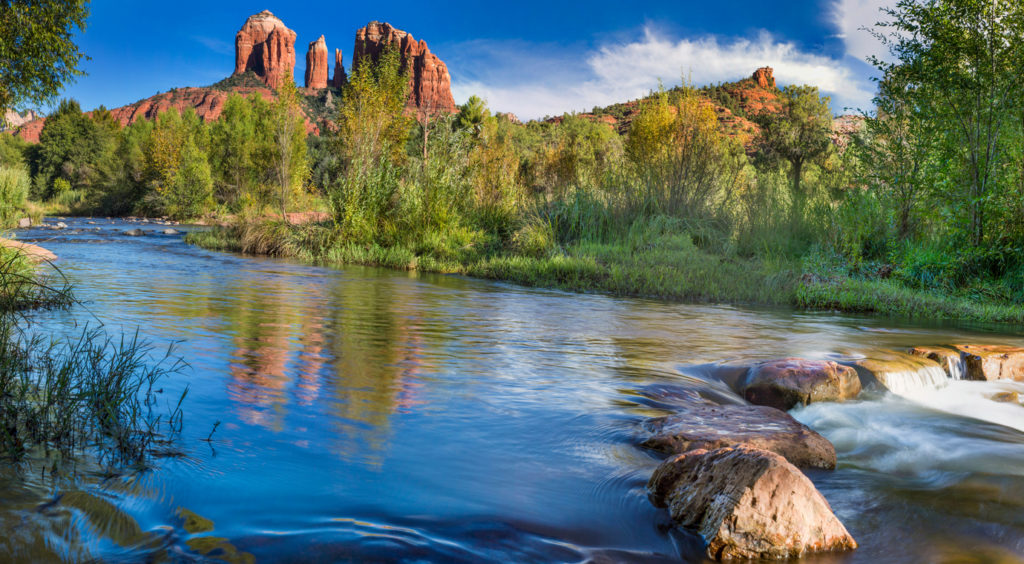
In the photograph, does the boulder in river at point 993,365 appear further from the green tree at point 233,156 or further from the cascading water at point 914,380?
the green tree at point 233,156

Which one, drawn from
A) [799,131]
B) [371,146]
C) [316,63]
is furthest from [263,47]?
[371,146]

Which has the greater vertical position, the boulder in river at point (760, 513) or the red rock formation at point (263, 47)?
the red rock formation at point (263, 47)

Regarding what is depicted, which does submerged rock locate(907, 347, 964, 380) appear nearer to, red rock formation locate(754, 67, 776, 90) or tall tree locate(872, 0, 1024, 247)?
tall tree locate(872, 0, 1024, 247)

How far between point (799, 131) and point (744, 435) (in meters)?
33.0

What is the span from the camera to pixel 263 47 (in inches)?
5281

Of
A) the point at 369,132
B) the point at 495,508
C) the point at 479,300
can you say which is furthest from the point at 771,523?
the point at 369,132

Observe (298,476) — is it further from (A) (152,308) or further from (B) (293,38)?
(B) (293,38)

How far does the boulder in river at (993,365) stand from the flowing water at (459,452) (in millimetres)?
296

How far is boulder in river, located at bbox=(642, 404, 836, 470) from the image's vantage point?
10.4 feet

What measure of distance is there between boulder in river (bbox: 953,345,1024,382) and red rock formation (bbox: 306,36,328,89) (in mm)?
145397

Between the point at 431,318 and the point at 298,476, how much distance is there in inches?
197

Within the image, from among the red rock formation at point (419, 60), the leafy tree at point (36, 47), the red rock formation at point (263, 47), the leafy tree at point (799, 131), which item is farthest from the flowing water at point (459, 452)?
the red rock formation at point (263, 47)

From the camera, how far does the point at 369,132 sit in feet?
59.1

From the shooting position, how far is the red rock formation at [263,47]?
13282 centimetres
